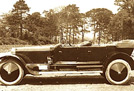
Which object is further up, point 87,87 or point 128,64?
point 128,64

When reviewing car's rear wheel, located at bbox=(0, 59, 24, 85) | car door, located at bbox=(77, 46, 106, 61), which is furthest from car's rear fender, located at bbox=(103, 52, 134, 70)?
car's rear wheel, located at bbox=(0, 59, 24, 85)

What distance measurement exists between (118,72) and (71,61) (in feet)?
4.18

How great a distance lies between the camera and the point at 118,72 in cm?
598

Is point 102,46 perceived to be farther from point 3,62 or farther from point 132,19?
point 132,19

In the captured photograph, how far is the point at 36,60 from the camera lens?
6.18m

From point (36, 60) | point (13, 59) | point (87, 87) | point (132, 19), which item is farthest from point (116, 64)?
point (132, 19)

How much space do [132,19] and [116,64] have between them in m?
47.8

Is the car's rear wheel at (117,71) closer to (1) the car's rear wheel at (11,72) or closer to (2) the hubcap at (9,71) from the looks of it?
(1) the car's rear wheel at (11,72)

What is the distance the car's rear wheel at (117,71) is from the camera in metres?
5.98

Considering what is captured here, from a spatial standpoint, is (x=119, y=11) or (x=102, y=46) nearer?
(x=102, y=46)

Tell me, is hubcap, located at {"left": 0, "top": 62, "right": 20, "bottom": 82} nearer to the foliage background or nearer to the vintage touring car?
the vintage touring car

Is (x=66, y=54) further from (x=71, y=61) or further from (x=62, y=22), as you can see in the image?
(x=62, y=22)

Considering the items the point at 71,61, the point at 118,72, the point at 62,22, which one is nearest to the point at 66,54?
the point at 71,61

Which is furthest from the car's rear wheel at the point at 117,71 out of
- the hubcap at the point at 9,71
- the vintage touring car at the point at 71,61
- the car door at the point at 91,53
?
the hubcap at the point at 9,71
